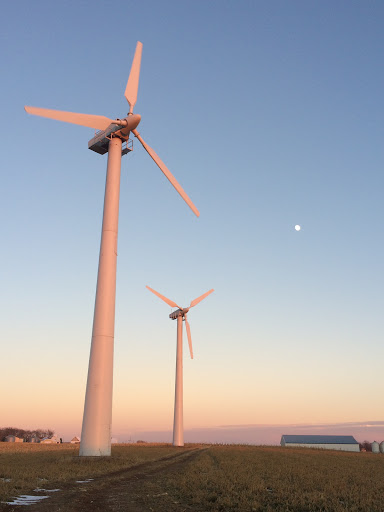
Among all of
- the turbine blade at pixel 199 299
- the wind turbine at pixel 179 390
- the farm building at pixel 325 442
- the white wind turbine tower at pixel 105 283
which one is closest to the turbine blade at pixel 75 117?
the white wind turbine tower at pixel 105 283

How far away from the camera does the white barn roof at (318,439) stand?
465ft

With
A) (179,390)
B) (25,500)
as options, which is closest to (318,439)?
(179,390)

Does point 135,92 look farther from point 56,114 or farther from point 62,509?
point 62,509

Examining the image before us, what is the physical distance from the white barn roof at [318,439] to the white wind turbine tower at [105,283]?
5099 inches

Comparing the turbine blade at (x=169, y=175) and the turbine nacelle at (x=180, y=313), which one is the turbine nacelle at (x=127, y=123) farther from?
the turbine nacelle at (x=180, y=313)

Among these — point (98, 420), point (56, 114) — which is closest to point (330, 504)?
point (98, 420)

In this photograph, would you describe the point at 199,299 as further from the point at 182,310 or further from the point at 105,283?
the point at 105,283

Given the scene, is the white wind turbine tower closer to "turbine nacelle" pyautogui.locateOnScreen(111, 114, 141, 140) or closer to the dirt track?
"turbine nacelle" pyautogui.locateOnScreen(111, 114, 141, 140)

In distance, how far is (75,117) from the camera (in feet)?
135

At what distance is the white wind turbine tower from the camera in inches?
1288

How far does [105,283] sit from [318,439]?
13589 centimetres

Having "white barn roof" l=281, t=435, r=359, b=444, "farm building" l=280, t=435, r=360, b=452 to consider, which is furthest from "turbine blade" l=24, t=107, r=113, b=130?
"white barn roof" l=281, t=435, r=359, b=444

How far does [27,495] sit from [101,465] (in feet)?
43.6

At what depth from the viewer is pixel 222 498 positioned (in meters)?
16.5
